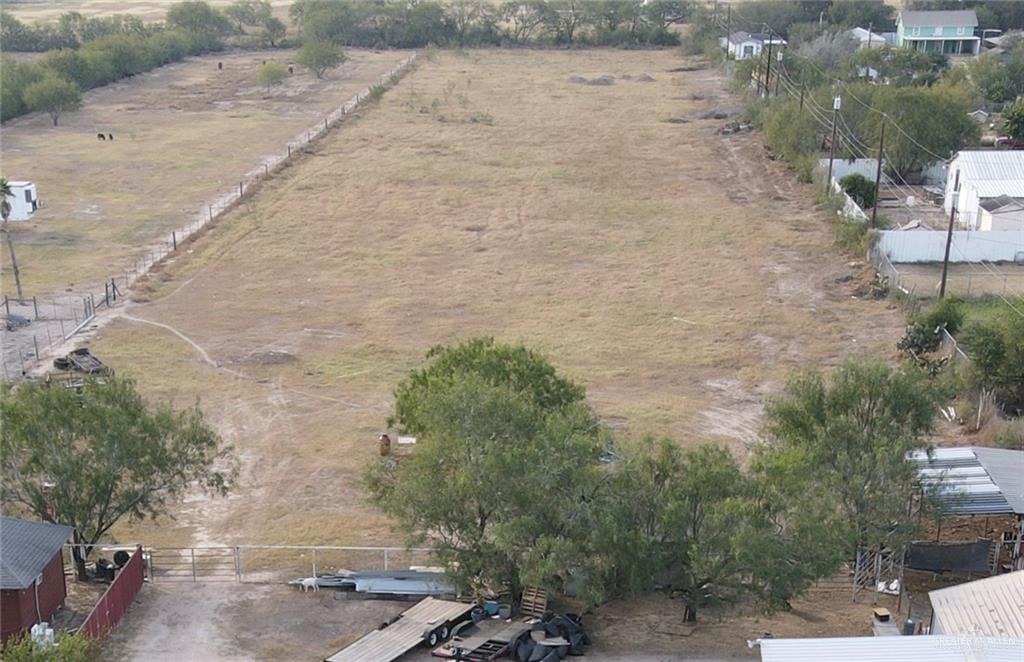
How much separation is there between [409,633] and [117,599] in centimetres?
551

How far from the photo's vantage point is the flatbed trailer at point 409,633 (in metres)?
19.5

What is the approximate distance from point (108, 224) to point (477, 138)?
25668 mm

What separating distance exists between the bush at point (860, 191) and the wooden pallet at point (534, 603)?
36195 mm

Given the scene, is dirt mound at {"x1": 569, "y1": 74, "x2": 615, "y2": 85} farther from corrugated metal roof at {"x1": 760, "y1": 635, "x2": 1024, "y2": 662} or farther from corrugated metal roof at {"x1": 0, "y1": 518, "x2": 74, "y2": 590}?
corrugated metal roof at {"x1": 760, "y1": 635, "x2": 1024, "y2": 662}

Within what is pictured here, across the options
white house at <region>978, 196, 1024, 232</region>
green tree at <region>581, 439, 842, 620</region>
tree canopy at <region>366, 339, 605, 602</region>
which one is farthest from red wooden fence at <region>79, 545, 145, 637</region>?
white house at <region>978, 196, 1024, 232</region>

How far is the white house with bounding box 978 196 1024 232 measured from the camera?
151ft

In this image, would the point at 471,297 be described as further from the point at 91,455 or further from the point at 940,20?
the point at 940,20

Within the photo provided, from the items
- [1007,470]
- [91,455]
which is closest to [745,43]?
[1007,470]

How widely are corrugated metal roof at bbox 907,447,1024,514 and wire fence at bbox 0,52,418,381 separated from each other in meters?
25.2

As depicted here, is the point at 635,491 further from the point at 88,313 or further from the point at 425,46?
the point at 425,46

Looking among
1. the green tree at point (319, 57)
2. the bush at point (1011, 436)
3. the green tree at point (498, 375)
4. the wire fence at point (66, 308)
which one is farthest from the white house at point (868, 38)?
the green tree at point (498, 375)

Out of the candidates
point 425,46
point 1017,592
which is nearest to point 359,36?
point 425,46

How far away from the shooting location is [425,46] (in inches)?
4786

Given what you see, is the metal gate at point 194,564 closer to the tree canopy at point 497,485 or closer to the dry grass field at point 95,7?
the tree canopy at point 497,485
